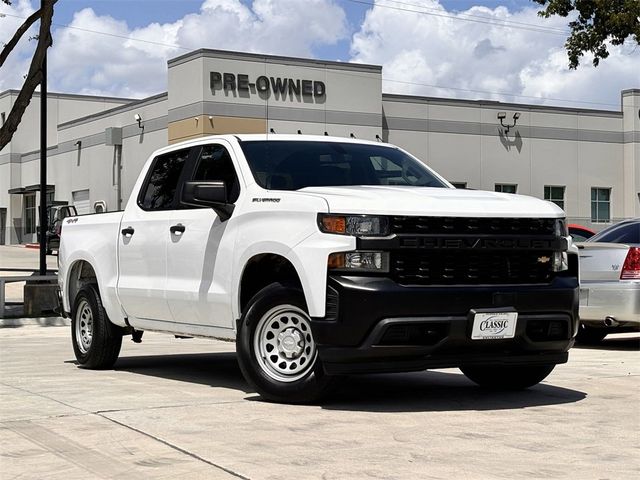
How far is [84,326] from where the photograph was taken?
10477mm

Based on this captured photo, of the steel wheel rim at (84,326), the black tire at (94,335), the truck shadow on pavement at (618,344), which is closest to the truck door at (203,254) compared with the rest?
the black tire at (94,335)

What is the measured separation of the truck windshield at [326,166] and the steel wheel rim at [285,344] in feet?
3.49

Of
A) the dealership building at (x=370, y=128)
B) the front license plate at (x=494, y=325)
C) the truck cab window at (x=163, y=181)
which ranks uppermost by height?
the dealership building at (x=370, y=128)

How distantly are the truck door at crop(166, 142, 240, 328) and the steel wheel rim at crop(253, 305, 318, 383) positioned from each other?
521mm

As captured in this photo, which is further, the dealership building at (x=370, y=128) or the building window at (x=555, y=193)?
the building window at (x=555, y=193)

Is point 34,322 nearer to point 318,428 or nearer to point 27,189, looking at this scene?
point 318,428

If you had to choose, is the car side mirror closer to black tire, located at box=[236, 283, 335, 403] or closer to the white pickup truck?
the white pickup truck

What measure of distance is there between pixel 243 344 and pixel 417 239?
1.53m

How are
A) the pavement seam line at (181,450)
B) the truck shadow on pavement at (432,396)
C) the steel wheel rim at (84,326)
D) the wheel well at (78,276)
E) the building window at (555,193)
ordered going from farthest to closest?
1. the building window at (555,193)
2. the wheel well at (78,276)
3. the steel wheel rim at (84,326)
4. the truck shadow on pavement at (432,396)
5. the pavement seam line at (181,450)

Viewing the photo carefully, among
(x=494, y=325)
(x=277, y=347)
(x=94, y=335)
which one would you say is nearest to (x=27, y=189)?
(x=94, y=335)

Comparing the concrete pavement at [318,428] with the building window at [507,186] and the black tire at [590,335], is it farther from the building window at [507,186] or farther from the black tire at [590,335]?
the building window at [507,186]

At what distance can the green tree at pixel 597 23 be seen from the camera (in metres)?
26.0

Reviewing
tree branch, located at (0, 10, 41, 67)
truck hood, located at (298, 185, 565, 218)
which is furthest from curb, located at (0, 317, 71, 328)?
truck hood, located at (298, 185, 565, 218)

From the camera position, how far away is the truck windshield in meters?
8.36
